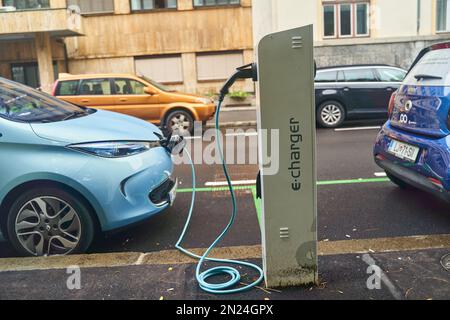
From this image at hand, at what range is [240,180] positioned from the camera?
6.63 m

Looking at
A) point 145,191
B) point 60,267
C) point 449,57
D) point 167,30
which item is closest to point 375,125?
point 449,57

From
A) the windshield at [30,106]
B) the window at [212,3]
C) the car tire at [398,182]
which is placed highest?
the window at [212,3]

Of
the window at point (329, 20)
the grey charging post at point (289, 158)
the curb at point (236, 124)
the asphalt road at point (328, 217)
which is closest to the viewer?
the grey charging post at point (289, 158)

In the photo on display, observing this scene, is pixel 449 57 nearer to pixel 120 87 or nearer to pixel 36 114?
pixel 36 114

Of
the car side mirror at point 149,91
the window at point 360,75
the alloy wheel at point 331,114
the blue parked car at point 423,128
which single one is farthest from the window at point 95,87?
the blue parked car at point 423,128

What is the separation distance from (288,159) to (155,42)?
18333mm

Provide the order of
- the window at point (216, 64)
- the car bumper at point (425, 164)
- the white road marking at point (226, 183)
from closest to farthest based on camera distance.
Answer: the car bumper at point (425, 164), the white road marking at point (226, 183), the window at point (216, 64)

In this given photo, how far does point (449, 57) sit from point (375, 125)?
7.88 meters

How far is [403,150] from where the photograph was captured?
4.63 meters

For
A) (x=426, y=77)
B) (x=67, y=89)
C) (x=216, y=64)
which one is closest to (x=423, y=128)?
(x=426, y=77)

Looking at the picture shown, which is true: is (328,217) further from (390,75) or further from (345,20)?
(345,20)

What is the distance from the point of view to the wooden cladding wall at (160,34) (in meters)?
20.0

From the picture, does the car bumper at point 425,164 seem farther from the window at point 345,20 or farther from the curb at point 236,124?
the window at point 345,20

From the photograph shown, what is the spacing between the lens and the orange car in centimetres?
1203
